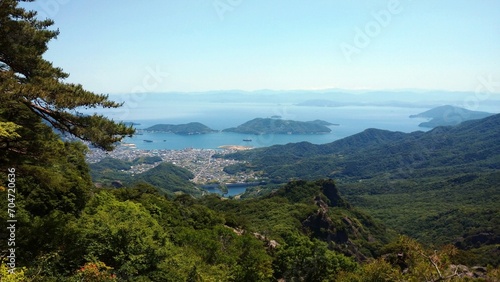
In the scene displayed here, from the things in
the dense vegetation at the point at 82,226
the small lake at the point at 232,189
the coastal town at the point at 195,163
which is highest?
the dense vegetation at the point at 82,226

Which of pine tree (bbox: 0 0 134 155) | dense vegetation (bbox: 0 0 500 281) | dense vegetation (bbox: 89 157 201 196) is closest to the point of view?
pine tree (bbox: 0 0 134 155)

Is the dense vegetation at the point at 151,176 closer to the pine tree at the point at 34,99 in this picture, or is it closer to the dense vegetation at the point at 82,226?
the dense vegetation at the point at 82,226

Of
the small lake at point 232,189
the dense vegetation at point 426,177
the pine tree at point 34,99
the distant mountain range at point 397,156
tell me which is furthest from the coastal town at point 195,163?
the pine tree at point 34,99

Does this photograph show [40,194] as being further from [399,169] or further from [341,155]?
[341,155]

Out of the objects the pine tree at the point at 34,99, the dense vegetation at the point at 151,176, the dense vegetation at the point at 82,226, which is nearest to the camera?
the pine tree at the point at 34,99

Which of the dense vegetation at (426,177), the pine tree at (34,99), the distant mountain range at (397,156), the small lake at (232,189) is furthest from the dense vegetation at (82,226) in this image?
the distant mountain range at (397,156)

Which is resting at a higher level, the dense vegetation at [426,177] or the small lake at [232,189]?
the dense vegetation at [426,177]

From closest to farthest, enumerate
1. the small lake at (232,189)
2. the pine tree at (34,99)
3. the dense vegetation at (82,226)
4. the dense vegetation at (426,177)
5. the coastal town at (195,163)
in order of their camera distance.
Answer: the pine tree at (34,99) < the dense vegetation at (82,226) < the dense vegetation at (426,177) < the small lake at (232,189) < the coastal town at (195,163)

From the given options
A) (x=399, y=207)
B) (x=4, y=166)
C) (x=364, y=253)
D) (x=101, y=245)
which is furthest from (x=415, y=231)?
(x=4, y=166)

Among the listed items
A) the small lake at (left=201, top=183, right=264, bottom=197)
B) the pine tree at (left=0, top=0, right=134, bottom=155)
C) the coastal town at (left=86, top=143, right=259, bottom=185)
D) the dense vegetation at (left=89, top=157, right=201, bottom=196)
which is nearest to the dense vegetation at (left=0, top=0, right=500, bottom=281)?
the pine tree at (left=0, top=0, right=134, bottom=155)

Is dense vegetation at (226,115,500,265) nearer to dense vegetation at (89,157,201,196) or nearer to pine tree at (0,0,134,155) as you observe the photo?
pine tree at (0,0,134,155)

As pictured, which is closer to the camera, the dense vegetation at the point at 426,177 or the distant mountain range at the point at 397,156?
the dense vegetation at the point at 426,177

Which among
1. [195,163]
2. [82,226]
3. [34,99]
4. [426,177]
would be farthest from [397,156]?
[34,99]
